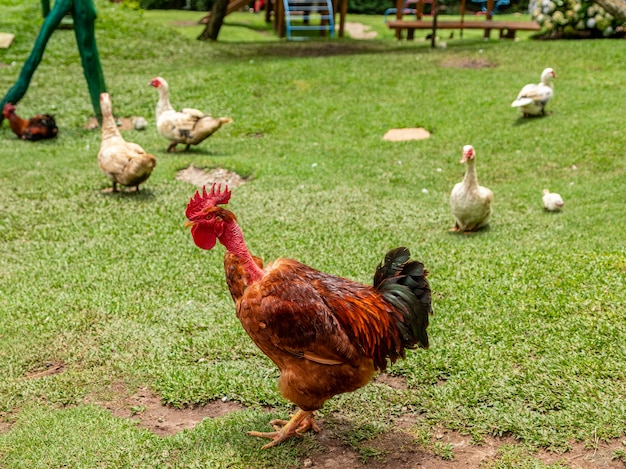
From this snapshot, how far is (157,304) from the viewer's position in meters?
6.33

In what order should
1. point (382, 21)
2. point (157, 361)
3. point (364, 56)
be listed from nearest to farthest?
point (157, 361) < point (364, 56) < point (382, 21)

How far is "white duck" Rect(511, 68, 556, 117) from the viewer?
1227 centimetres

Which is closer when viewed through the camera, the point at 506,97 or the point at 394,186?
the point at 394,186

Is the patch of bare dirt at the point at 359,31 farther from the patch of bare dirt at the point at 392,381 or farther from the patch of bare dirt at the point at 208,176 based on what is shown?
the patch of bare dirt at the point at 392,381

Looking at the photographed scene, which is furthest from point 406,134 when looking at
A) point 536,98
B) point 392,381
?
point 392,381

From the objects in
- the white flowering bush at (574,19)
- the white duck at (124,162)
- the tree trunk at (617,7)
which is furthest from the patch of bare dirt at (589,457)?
the white flowering bush at (574,19)

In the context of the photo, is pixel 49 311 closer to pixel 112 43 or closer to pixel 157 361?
pixel 157 361

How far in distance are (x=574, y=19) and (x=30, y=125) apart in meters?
15.1

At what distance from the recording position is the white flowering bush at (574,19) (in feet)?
60.0

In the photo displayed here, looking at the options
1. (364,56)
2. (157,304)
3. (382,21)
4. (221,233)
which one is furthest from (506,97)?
(382,21)

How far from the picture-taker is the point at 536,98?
12.3 meters

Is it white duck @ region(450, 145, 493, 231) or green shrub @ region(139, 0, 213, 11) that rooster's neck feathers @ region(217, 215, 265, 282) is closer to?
white duck @ region(450, 145, 493, 231)

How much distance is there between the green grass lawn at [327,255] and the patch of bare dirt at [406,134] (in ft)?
0.74

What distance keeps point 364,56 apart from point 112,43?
23.0 feet
